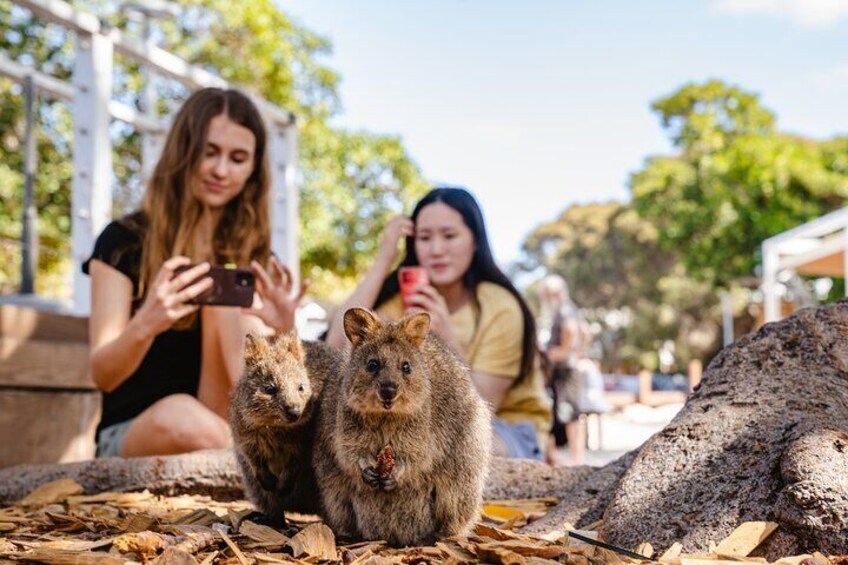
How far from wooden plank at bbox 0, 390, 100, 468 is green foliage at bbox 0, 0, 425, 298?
18.0 ft

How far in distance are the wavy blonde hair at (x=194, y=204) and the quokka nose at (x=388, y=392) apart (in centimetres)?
238

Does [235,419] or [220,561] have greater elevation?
[235,419]

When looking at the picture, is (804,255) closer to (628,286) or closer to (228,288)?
(228,288)

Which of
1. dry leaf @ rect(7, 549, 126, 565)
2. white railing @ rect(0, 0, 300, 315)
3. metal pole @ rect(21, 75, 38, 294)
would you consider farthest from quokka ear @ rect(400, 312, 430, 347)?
metal pole @ rect(21, 75, 38, 294)

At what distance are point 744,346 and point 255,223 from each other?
2501 mm

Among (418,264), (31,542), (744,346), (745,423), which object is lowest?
(31,542)

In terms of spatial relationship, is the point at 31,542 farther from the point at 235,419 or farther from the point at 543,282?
the point at 543,282

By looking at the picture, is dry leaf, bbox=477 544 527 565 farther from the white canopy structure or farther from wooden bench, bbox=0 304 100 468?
the white canopy structure

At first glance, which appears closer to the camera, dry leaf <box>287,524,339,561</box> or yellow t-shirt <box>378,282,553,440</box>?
dry leaf <box>287,524,339,561</box>

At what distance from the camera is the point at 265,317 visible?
13.9 ft

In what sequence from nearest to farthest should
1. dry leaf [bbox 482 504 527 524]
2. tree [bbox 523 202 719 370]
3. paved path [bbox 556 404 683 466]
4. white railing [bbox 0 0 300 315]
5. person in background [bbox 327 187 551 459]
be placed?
dry leaf [bbox 482 504 527 524], person in background [bbox 327 187 551 459], white railing [bbox 0 0 300 315], paved path [bbox 556 404 683 466], tree [bbox 523 202 719 370]

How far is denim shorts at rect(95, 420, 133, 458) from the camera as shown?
4305 millimetres

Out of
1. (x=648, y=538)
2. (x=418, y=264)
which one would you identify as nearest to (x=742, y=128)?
(x=418, y=264)

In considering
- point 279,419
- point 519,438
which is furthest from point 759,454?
point 519,438
